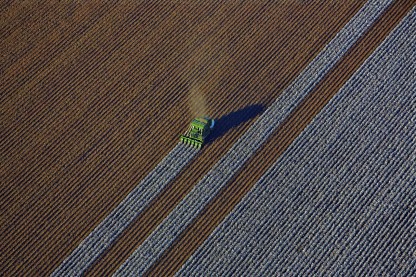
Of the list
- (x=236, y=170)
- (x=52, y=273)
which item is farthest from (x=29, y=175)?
(x=236, y=170)

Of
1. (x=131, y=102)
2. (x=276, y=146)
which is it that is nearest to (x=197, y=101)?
(x=131, y=102)

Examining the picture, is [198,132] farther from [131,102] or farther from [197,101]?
[131,102]

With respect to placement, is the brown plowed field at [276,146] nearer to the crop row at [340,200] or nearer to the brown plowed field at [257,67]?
the crop row at [340,200]

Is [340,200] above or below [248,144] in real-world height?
below

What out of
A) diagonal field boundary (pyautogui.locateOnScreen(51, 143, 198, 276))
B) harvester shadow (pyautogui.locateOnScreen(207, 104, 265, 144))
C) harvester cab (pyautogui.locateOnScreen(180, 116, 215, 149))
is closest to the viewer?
diagonal field boundary (pyautogui.locateOnScreen(51, 143, 198, 276))

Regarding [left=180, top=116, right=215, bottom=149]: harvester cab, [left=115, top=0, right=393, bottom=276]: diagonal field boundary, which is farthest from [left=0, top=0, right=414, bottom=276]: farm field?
[left=180, top=116, right=215, bottom=149]: harvester cab

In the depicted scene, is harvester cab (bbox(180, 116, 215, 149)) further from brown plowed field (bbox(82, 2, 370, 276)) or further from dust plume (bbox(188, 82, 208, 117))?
dust plume (bbox(188, 82, 208, 117))

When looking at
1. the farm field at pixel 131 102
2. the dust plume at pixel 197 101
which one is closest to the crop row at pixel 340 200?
the farm field at pixel 131 102
